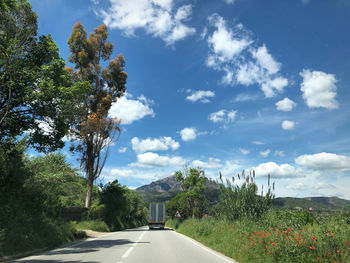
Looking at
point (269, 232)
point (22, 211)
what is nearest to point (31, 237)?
point (22, 211)

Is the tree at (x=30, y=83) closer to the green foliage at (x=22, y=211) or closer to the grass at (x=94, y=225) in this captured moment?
the green foliage at (x=22, y=211)

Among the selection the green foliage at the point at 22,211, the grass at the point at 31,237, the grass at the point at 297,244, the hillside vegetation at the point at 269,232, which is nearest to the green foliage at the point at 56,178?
the green foliage at the point at 22,211

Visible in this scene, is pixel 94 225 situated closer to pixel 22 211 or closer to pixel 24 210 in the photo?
pixel 24 210

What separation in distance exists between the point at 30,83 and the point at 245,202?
12558 mm

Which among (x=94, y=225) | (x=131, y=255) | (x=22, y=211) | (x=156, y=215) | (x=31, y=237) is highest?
(x=22, y=211)

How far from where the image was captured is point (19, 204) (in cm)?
1396

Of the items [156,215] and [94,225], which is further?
[156,215]

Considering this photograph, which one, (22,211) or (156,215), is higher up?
(22,211)

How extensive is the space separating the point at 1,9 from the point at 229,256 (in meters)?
14.6

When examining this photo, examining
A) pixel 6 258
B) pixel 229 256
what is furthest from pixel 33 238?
pixel 229 256

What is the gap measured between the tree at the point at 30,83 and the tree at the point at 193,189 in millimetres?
23196

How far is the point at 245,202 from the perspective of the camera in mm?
14883

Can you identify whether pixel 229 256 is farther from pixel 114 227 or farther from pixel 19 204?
pixel 114 227

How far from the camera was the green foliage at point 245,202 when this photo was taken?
48.2 ft
